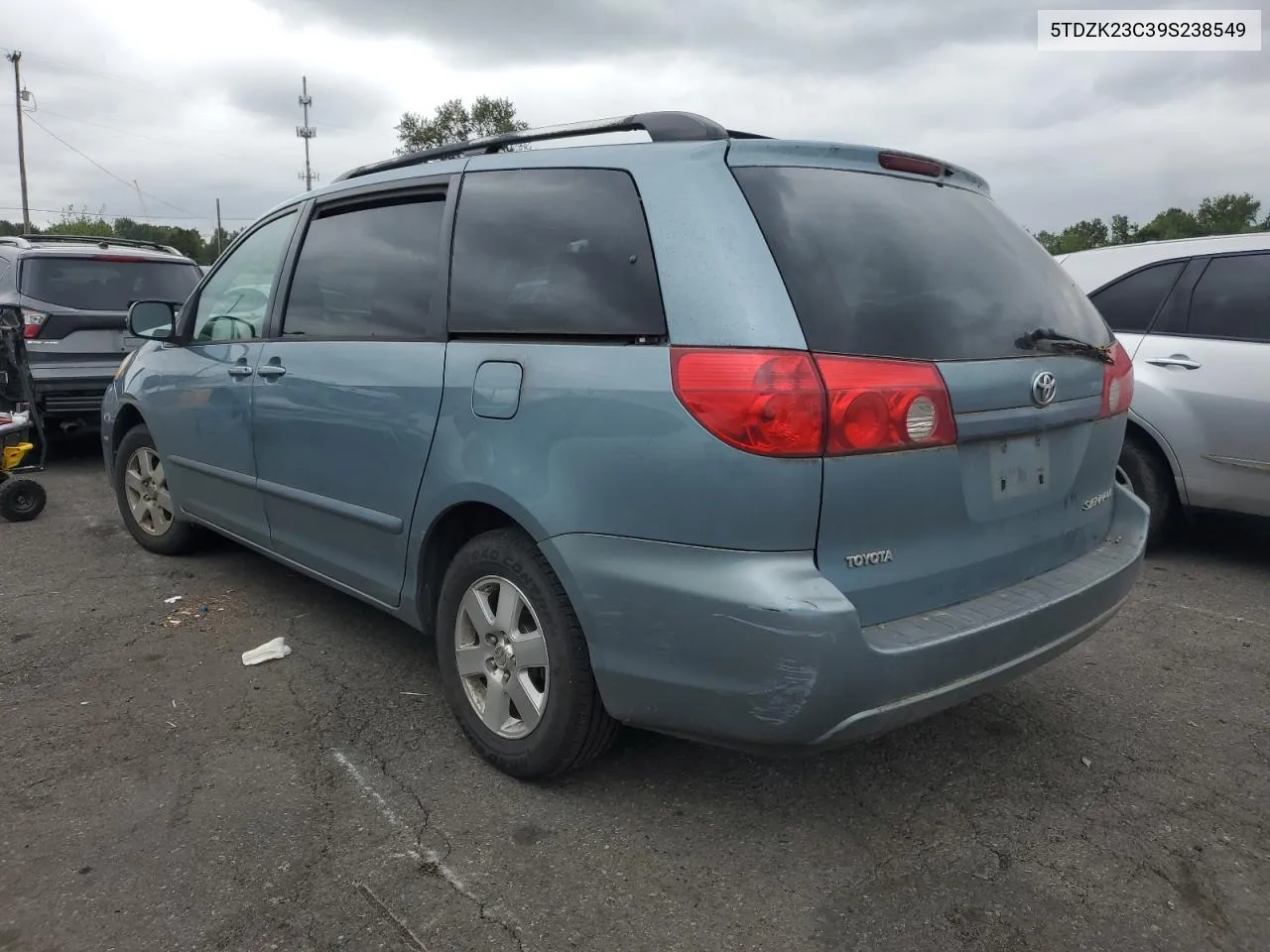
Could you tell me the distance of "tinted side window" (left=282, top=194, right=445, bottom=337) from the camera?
316 cm

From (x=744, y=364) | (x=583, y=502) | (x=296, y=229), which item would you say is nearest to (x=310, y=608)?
(x=296, y=229)

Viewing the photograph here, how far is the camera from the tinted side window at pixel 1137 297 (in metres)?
5.29

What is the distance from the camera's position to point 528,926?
222 centimetres

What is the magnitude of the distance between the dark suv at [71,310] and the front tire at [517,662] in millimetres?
6040

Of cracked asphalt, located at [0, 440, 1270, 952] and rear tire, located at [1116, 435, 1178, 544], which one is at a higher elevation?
rear tire, located at [1116, 435, 1178, 544]

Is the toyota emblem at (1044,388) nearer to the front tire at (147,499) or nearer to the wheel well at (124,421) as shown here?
the front tire at (147,499)

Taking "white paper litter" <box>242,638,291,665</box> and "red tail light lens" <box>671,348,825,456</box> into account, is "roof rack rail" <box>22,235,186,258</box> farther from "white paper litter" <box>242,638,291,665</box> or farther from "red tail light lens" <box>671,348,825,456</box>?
"red tail light lens" <box>671,348,825,456</box>

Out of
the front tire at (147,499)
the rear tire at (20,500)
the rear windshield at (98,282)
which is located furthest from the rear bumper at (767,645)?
the rear windshield at (98,282)

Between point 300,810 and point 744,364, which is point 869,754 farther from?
point 300,810

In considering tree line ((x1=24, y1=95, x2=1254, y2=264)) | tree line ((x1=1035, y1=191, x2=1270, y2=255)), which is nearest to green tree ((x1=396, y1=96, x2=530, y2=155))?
tree line ((x1=24, y1=95, x2=1254, y2=264))

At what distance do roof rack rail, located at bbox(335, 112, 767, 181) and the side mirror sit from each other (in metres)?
1.59

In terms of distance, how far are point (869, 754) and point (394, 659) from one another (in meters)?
1.87

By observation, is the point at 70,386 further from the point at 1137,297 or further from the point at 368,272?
the point at 1137,297

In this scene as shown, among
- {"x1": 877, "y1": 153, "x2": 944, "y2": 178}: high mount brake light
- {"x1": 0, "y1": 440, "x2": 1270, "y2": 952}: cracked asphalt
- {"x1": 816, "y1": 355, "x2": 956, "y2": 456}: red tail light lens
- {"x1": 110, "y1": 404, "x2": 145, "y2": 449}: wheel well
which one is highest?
{"x1": 877, "y1": 153, "x2": 944, "y2": 178}: high mount brake light
